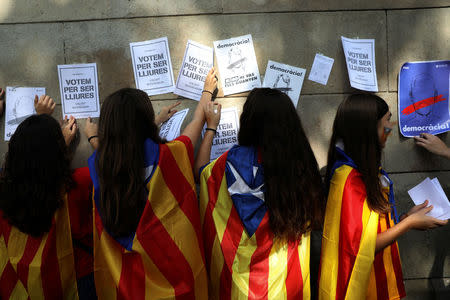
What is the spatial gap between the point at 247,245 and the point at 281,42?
1.62m

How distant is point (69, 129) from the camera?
108 inches

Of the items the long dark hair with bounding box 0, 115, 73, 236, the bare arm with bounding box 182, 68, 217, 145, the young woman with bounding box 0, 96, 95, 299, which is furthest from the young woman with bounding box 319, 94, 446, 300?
the long dark hair with bounding box 0, 115, 73, 236

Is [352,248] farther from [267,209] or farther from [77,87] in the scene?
[77,87]

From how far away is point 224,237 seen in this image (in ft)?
6.93

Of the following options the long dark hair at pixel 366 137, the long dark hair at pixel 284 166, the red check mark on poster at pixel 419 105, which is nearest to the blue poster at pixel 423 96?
the red check mark on poster at pixel 419 105

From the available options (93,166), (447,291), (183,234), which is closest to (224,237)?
(183,234)

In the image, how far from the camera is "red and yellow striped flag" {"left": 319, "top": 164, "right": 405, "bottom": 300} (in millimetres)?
2104

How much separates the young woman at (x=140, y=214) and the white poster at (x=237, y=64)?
90cm

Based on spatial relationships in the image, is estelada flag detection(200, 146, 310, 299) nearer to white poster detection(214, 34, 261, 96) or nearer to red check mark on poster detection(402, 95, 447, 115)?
white poster detection(214, 34, 261, 96)

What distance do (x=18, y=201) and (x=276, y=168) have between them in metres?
1.42

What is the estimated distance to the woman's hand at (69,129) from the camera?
272 centimetres

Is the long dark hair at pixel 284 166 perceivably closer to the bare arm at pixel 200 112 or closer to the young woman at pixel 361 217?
the young woman at pixel 361 217

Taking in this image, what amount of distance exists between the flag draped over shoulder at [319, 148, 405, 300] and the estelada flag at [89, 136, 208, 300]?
2.48 feet

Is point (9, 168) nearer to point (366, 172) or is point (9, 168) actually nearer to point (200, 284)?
point (200, 284)
